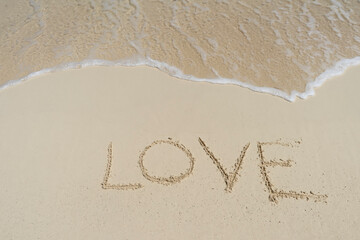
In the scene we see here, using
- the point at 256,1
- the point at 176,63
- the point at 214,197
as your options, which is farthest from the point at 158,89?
the point at 256,1

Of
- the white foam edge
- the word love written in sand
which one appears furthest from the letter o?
the white foam edge

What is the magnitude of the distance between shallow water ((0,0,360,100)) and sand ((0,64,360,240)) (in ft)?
1.25

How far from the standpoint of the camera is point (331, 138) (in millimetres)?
3768

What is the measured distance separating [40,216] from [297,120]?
323 cm

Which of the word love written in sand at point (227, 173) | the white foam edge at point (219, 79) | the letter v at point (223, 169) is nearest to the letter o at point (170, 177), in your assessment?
the word love written in sand at point (227, 173)

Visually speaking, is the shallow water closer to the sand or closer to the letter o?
the sand

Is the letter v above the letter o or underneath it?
above

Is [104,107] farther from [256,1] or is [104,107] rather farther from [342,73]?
[256,1]

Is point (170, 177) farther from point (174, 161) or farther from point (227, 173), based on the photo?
point (227, 173)

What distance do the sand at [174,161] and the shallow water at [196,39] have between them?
38cm

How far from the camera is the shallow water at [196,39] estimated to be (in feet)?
15.6

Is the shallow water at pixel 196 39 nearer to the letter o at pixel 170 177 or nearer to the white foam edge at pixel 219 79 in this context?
the white foam edge at pixel 219 79

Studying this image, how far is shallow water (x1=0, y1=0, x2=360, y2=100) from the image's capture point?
4770mm

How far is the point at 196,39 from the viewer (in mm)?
5461
